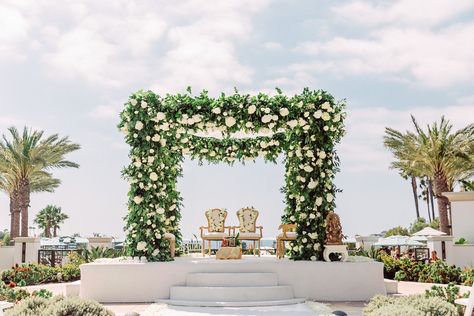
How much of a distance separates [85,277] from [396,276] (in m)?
8.71

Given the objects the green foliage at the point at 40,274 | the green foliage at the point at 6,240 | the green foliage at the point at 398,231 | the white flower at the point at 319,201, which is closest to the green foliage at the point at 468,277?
the white flower at the point at 319,201

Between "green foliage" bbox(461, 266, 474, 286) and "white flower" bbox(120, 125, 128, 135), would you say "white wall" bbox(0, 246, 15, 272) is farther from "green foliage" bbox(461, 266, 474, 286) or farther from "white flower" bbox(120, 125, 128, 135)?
"green foliage" bbox(461, 266, 474, 286)

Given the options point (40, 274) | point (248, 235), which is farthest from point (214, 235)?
point (40, 274)

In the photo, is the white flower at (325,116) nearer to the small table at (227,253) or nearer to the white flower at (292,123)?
the white flower at (292,123)

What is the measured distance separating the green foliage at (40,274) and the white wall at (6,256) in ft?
9.93

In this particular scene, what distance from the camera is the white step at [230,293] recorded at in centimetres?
1094

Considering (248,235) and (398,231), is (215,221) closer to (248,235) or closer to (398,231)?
(248,235)

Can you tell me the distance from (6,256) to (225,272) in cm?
1112

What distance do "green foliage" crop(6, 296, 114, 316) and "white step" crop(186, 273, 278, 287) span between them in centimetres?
458

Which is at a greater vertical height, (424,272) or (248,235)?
(248,235)

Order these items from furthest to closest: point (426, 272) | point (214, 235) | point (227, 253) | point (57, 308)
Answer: point (426, 272), point (214, 235), point (227, 253), point (57, 308)

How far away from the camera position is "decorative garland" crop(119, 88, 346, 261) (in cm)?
1230

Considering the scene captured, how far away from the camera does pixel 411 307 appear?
6559mm

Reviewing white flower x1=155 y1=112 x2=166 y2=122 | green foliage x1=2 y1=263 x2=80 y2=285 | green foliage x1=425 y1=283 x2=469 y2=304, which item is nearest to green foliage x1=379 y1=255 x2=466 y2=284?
green foliage x1=425 y1=283 x2=469 y2=304
